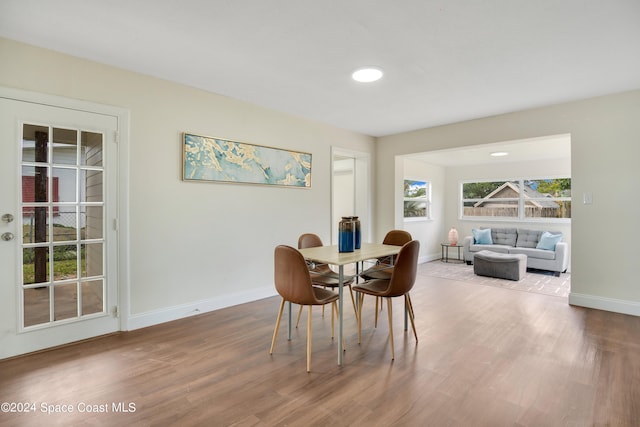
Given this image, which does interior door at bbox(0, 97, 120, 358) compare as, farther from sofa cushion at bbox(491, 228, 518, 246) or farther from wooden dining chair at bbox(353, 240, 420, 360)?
sofa cushion at bbox(491, 228, 518, 246)

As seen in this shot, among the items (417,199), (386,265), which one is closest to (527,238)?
(417,199)

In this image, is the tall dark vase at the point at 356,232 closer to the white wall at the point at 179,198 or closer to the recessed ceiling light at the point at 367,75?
the recessed ceiling light at the point at 367,75

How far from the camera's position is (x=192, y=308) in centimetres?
332

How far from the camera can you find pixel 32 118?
2.45m

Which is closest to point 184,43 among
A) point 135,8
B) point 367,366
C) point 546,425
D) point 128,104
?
point 135,8

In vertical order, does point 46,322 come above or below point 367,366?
above

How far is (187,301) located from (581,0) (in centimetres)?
388

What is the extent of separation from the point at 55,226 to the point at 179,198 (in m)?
1.00

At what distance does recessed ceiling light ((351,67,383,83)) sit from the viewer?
111 inches

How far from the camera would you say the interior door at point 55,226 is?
2379mm

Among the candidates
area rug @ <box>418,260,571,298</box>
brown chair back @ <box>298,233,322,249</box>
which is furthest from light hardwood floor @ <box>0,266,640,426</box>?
area rug @ <box>418,260,571,298</box>

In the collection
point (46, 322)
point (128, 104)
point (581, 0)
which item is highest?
point (581, 0)

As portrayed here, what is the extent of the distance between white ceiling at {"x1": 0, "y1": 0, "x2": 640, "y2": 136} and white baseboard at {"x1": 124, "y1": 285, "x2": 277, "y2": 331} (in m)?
2.25

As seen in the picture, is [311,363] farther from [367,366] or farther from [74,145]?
[74,145]
